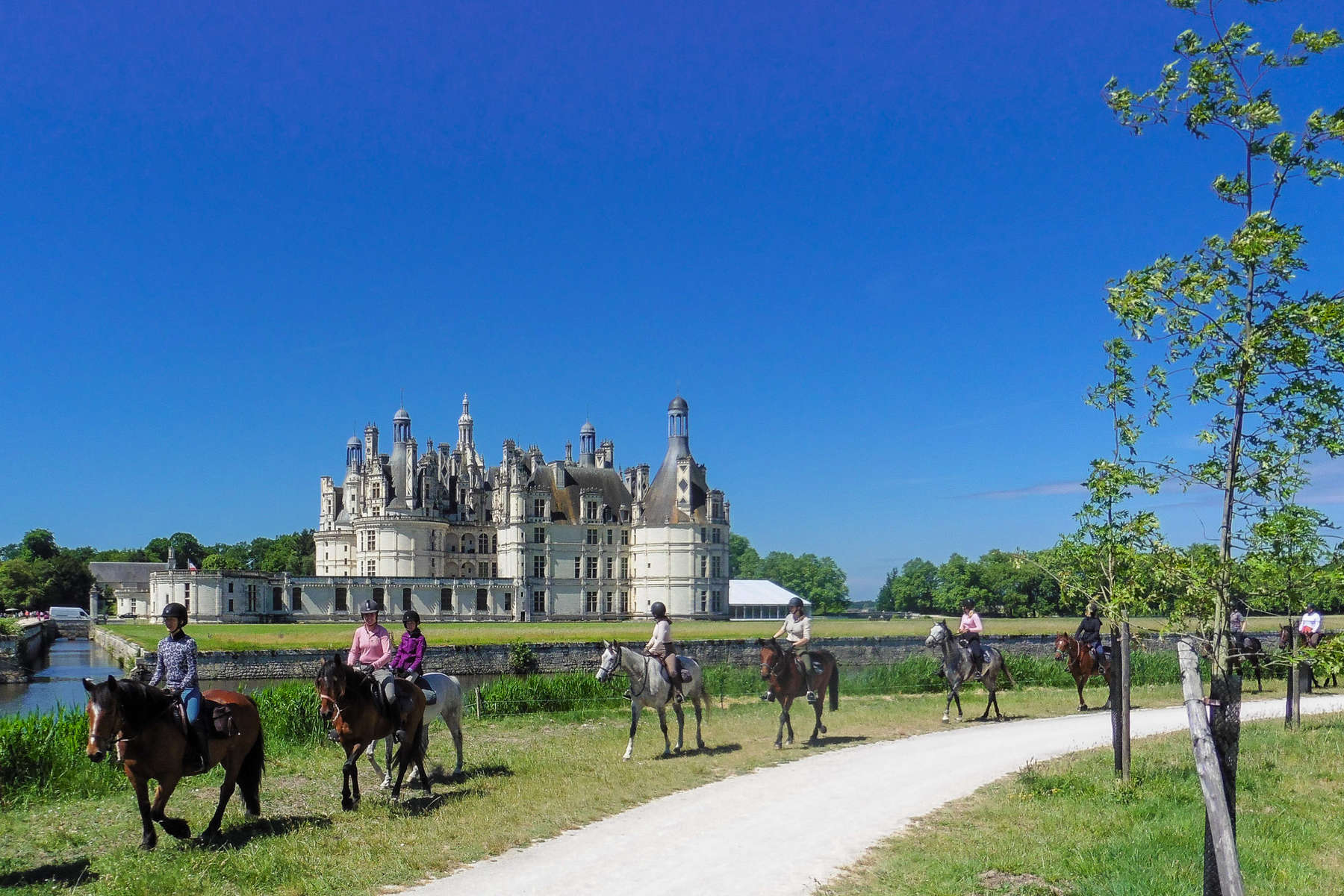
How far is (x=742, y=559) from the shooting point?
560ft

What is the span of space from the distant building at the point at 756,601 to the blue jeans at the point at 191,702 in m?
82.4

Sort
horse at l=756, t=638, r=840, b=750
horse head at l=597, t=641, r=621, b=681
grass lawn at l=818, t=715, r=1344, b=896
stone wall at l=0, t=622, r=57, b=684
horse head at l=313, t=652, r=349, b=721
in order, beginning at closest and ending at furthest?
grass lawn at l=818, t=715, r=1344, b=896 → horse head at l=313, t=652, r=349, b=721 → horse head at l=597, t=641, r=621, b=681 → horse at l=756, t=638, r=840, b=750 → stone wall at l=0, t=622, r=57, b=684

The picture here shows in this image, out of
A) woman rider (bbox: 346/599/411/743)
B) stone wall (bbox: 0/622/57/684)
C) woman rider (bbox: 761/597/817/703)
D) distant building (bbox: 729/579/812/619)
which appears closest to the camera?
woman rider (bbox: 346/599/411/743)

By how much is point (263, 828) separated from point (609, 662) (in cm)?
510

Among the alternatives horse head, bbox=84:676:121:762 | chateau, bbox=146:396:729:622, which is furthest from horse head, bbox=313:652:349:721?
chateau, bbox=146:396:729:622

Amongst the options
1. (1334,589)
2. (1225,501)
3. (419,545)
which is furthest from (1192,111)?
(419,545)

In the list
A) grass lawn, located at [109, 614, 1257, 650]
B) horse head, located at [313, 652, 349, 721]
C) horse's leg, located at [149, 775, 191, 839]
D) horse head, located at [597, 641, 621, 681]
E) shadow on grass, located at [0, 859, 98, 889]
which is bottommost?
grass lawn, located at [109, 614, 1257, 650]

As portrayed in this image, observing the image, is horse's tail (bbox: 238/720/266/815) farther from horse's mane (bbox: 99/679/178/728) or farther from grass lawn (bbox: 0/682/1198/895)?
horse's mane (bbox: 99/679/178/728)

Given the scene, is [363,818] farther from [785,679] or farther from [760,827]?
[785,679]

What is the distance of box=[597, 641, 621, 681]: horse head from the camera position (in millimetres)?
13250

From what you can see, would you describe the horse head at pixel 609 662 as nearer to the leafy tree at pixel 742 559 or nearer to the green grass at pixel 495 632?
the green grass at pixel 495 632

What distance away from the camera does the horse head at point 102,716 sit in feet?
25.4

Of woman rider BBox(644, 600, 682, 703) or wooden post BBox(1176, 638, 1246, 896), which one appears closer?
wooden post BBox(1176, 638, 1246, 896)

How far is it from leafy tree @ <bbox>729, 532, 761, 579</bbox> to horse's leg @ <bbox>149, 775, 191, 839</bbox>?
157m
